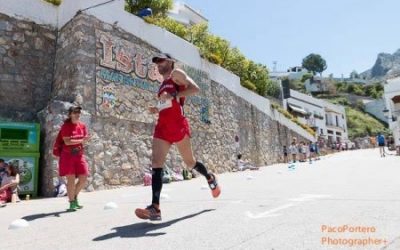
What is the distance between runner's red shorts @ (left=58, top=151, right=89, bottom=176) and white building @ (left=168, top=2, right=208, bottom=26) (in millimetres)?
36929

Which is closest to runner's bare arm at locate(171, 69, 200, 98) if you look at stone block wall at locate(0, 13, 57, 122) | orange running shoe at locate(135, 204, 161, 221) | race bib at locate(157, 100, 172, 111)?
race bib at locate(157, 100, 172, 111)

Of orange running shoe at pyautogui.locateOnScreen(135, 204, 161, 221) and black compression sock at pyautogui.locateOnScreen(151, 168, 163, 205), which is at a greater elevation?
black compression sock at pyautogui.locateOnScreen(151, 168, 163, 205)

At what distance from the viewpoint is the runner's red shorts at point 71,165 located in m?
5.52

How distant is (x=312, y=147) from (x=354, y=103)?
67311 mm

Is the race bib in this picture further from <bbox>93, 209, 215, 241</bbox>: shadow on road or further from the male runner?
<bbox>93, 209, 215, 241</bbox>: shadow on road

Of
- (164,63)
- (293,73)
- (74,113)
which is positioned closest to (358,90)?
(293,73)

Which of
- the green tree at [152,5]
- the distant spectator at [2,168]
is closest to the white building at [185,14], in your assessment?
the green tree at [152,5]

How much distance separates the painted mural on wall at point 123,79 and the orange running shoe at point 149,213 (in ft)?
22.8

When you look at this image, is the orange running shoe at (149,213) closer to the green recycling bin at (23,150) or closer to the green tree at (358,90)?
the green recycling bin at (23,150)

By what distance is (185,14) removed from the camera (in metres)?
43.8

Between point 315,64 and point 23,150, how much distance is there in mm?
113745

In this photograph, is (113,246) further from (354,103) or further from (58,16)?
(354,103)

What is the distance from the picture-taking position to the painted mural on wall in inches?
418

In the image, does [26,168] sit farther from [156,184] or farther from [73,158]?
[156,184]
